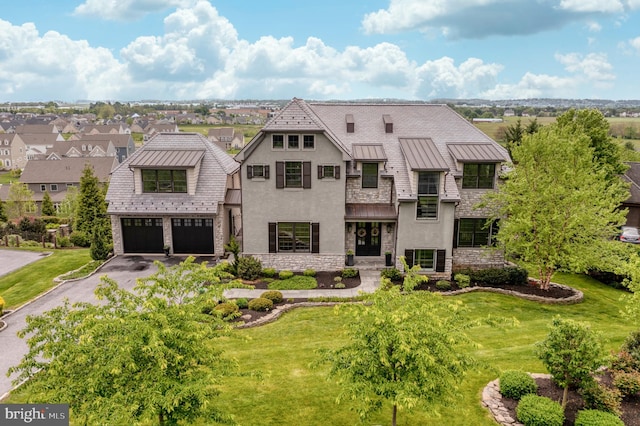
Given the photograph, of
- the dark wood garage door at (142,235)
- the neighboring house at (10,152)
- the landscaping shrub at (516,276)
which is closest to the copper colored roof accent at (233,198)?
the dark wood garage door at (142,235)

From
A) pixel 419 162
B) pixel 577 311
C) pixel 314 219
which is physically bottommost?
pixel 577 311

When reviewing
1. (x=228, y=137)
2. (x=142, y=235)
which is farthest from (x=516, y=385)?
(x=228, y=137)

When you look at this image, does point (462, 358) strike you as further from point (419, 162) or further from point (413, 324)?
point (419, 162)

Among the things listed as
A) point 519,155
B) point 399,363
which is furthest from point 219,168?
point 399,363

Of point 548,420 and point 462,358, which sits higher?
point 462,358

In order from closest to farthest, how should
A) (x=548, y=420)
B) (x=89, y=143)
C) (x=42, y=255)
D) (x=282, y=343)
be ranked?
(x=548, y=420) < (x=282, y=343) < (x=42, y=255) < (x=89, y=143)

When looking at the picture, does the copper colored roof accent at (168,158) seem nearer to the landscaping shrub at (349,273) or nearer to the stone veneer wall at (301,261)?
the stone veneer wall at (301,261)
